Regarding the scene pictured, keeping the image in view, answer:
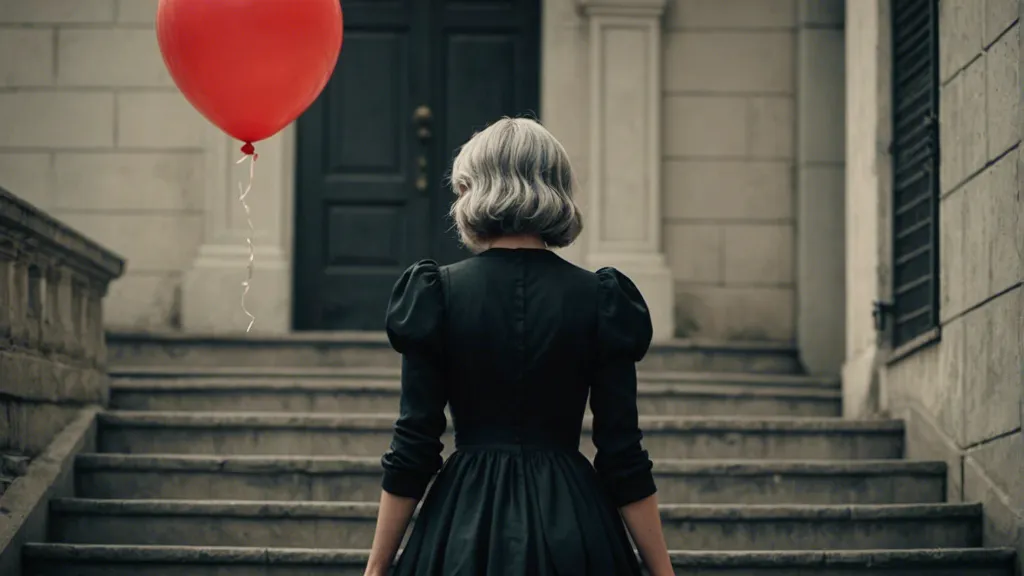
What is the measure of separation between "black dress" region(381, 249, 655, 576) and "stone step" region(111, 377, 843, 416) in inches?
179

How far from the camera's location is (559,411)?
10.9 feet

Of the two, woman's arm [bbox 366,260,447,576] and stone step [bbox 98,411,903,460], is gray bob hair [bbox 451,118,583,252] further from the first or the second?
stone step [bbox 98,411,903,460]

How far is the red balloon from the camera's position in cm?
504

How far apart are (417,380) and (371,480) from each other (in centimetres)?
363

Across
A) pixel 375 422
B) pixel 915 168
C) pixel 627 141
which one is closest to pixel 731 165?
pixel 627 141

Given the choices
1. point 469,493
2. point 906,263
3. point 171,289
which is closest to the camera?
point 469,493

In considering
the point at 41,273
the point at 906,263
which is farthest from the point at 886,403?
the point at 41,273

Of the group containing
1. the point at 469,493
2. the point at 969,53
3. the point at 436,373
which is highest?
the point at 969,53

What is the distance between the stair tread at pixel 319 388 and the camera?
7902mm

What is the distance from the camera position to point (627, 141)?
964 cm

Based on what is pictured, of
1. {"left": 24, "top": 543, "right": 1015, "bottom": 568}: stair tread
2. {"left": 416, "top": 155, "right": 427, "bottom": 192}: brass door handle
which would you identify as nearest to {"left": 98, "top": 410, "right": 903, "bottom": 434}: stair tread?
{"left": 24, "top": 543, "right": 1015, "bottom": 568}: stair tread

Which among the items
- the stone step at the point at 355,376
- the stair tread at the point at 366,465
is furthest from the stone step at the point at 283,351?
the stair tread at the point at 366,465

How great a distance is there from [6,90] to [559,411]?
23.7 feet

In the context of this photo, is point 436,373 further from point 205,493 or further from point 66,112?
point 66,112
